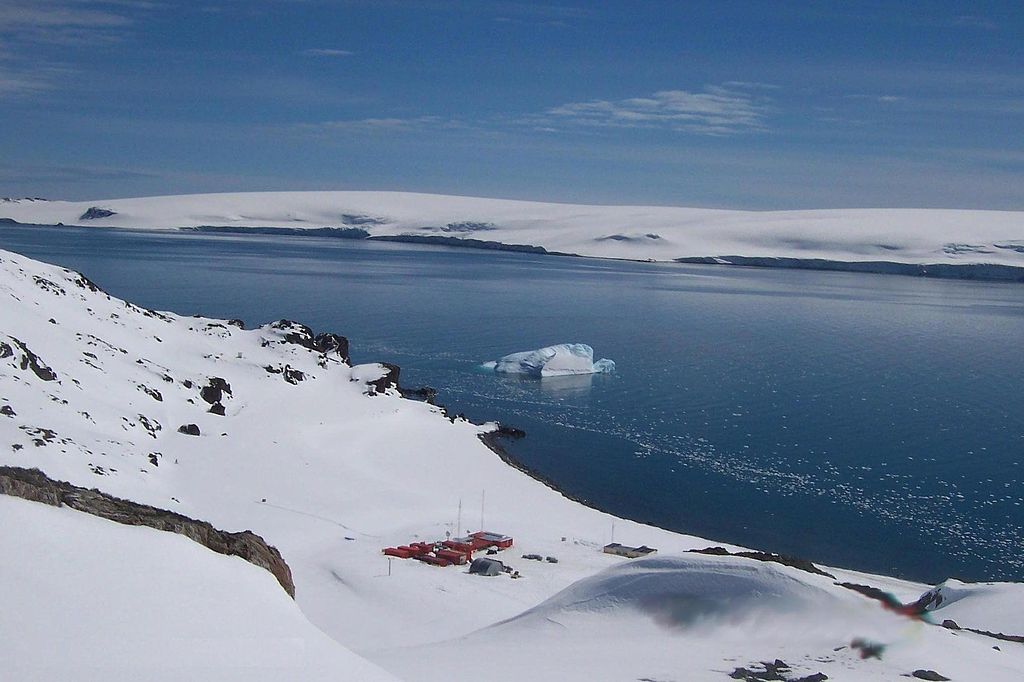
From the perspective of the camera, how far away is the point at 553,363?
34562 mm

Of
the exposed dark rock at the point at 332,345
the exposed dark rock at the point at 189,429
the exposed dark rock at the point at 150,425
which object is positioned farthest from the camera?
the exposed dark rock at the point at 332,345

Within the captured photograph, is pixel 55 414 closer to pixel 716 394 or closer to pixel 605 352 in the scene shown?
pixel 716 394

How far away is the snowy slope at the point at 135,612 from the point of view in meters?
5.45

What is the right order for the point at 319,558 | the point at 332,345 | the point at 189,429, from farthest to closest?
the point at 332,345 → the point at 189,429 → the point at 319,558

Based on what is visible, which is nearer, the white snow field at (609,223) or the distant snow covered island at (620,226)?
the distant snow covered island at (620,226)

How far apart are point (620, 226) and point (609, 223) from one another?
3128 millimetres

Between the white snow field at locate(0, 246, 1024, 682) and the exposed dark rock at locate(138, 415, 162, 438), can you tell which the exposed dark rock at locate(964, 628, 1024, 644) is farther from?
the exposed dark rock at locate(138, 415, 162, 438)

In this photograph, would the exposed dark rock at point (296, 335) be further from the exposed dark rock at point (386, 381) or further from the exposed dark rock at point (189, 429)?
the exposed dark rock at point (189, 429)

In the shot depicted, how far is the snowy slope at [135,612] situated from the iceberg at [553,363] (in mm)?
27058

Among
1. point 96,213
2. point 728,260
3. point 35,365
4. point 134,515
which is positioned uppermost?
point 96,213

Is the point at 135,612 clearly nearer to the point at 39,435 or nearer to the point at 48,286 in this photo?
the point at 39,435

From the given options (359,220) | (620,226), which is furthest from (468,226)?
(620,226)

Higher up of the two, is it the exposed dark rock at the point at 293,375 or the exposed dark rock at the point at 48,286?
the exposed dark rock at the point at 48,286

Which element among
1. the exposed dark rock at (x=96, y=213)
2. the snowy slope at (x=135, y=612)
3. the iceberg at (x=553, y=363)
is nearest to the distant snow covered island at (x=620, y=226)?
the exposed dark rock at (x=96, y=213)
